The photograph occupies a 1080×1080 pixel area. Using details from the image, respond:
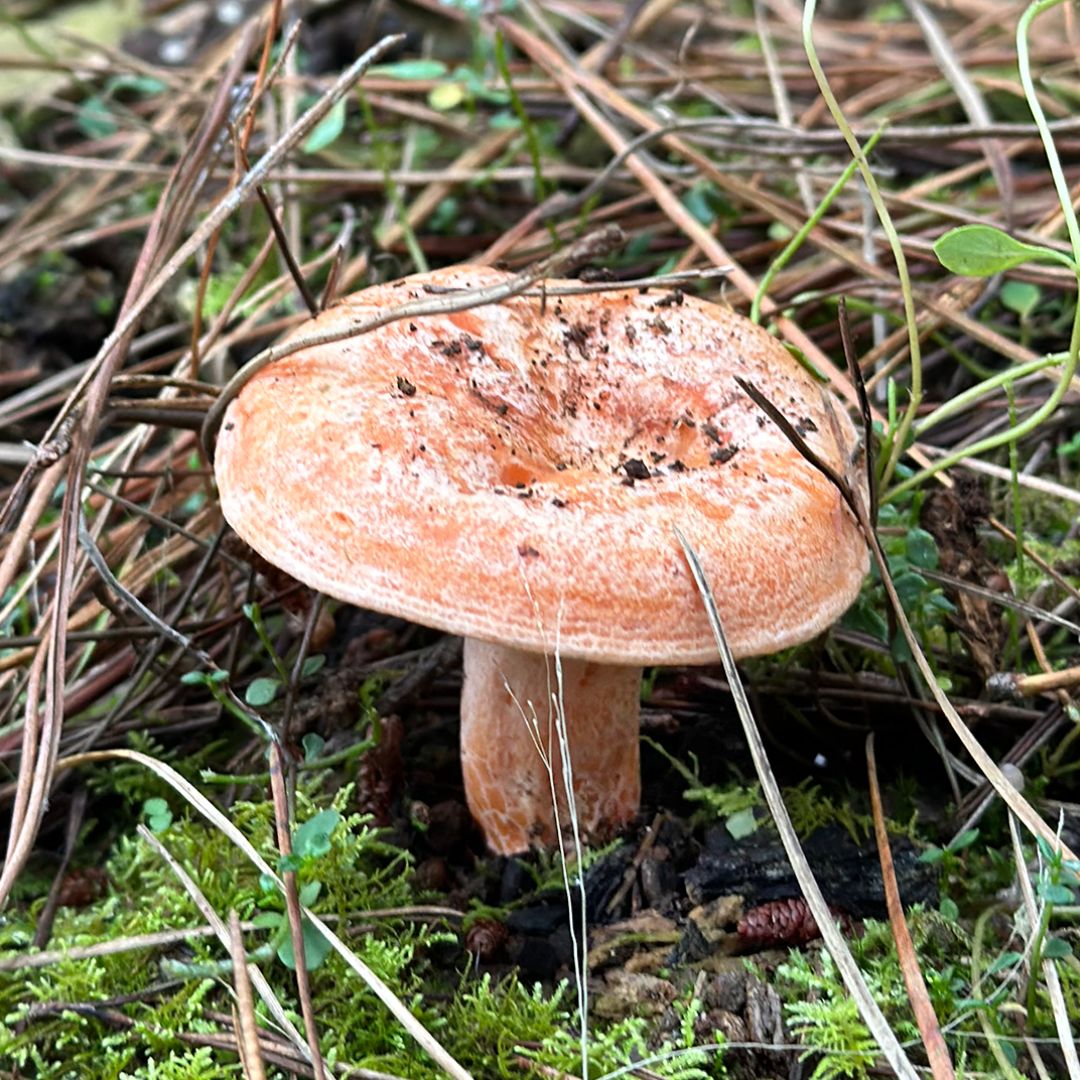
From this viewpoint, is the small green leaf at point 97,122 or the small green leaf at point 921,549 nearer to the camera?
the small green leaf at point 921,549

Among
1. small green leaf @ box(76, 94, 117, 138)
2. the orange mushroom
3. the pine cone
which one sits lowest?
the pine cone

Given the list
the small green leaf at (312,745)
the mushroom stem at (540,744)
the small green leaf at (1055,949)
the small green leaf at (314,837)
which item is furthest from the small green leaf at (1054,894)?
the small green leaf at (312,745)

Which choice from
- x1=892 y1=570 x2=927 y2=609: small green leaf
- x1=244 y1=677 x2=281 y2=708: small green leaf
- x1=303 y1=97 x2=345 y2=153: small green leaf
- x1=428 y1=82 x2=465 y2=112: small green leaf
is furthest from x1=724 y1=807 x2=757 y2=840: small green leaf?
x1=428 y1=82 x2=465 y2=112: small green leaf

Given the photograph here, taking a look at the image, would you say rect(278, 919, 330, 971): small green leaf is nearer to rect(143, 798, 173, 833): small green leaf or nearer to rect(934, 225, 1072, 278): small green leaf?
rect(143, 798, 173, 833): small green leaf

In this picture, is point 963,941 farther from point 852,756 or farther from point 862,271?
point 862,271

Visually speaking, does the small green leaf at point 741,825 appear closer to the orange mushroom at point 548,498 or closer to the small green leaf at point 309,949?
the orange mushroom at point 548,498

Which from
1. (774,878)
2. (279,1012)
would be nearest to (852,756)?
(774,878)

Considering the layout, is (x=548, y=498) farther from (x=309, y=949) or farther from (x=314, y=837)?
(x=309, y=949)
